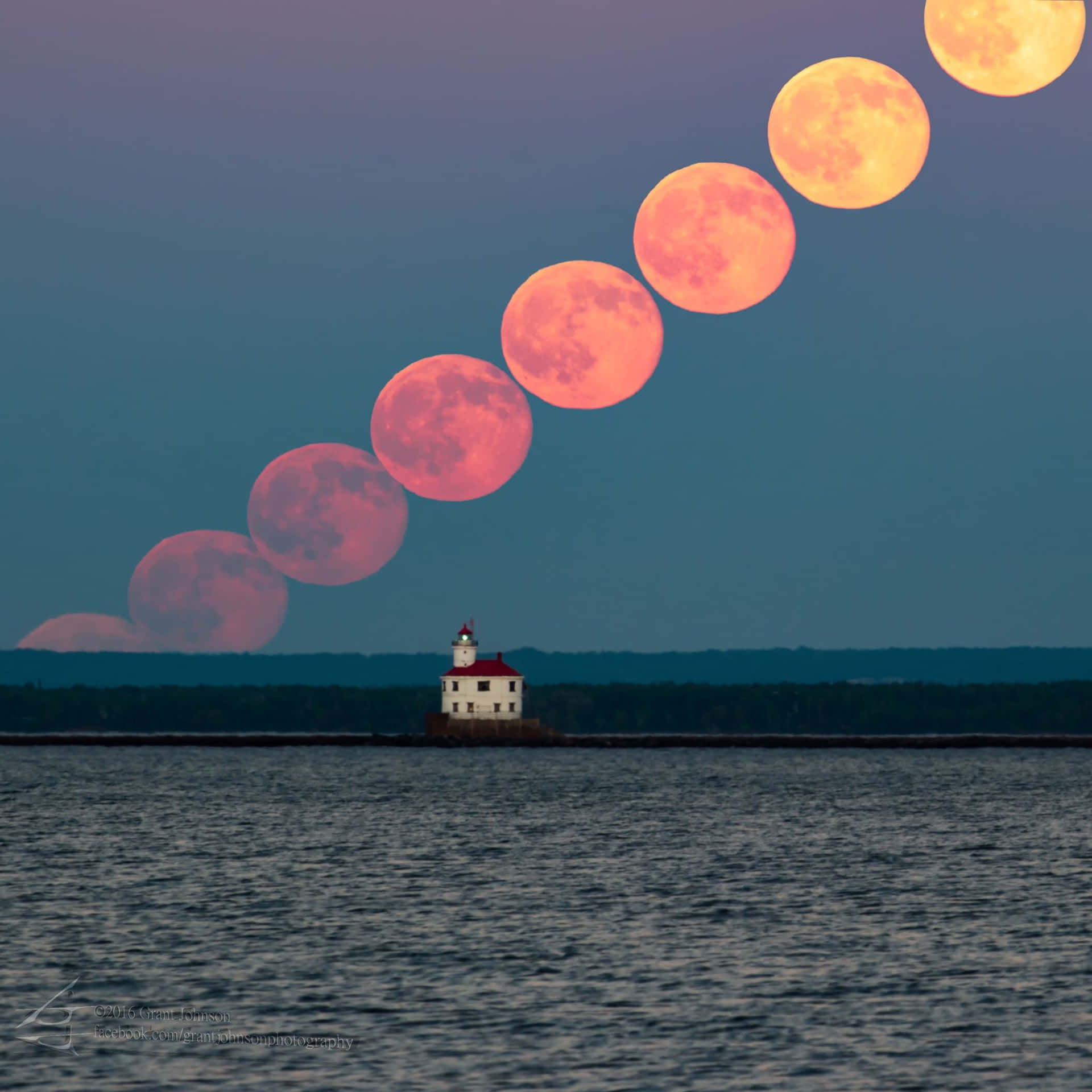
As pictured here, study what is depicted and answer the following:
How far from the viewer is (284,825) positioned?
93.9m

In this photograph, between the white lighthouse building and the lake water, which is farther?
the white lighthouse building

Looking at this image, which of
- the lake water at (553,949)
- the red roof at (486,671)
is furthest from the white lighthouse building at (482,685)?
the lake water at (553,949)

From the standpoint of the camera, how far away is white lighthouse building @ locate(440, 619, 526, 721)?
166625 mm

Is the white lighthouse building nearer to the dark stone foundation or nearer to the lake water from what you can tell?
the dark stone foundation

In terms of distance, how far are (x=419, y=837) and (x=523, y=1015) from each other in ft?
151

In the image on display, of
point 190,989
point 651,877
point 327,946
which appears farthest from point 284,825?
point 190,989

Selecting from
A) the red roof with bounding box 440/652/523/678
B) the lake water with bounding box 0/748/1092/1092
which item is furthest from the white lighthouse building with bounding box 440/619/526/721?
the lake water with bounding box 0/748/1092/1092

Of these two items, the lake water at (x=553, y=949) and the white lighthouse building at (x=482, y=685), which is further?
the white lighthouse building at (x=482, y=685)

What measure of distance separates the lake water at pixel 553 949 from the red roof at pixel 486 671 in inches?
2529

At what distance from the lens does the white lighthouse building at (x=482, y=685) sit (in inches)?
6560

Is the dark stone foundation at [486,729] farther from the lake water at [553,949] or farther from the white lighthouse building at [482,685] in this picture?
the lake water at [553,949]

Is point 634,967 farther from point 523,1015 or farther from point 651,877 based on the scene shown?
point 651,877

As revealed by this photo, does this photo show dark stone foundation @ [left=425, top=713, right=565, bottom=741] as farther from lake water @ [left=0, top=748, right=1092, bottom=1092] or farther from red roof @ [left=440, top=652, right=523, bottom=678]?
lake water @ [left=0, top=748, right=1092, bottom=1092]

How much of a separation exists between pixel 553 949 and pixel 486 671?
118952 millimetres
